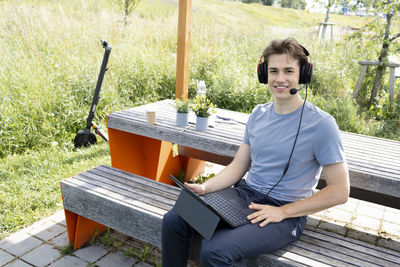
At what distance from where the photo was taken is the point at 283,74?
179cm

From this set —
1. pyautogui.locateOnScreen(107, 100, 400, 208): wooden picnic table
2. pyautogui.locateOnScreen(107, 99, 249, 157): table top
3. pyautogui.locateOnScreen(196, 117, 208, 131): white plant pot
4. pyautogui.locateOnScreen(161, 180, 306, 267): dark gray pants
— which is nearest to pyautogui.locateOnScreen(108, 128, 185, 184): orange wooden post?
pyautogui.locateOnScreen(107, 100, 400, 208): wooden picnic table

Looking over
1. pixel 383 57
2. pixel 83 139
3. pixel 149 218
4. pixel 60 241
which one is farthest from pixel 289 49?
pixel 383 57

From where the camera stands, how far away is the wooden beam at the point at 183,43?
11.2 feet

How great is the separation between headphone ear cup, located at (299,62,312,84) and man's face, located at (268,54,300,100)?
0.02m

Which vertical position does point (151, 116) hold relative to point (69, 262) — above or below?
above

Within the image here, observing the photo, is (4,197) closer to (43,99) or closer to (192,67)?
(43,99)

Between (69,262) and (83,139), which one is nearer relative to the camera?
(69,262)

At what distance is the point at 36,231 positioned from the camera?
2756mm

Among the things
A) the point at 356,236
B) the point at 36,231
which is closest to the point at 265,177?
the point at 356,236

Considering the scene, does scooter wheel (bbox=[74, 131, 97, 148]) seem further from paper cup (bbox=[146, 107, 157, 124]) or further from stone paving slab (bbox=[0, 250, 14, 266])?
stone paving slab (bbox=[0, 250, 14, 266])

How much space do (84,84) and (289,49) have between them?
12.9 feet

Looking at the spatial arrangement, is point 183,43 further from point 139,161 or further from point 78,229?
point 78,229

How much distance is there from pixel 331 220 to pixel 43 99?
12.8ft

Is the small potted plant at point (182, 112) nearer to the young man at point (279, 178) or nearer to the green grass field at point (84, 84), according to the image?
the young man at point (279, 178)
